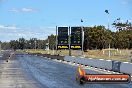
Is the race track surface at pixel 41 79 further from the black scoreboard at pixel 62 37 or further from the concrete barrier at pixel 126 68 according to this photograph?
the black scoreboard at pixel 62 37

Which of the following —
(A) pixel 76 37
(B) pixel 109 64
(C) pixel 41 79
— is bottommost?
(C) pixel 41 79

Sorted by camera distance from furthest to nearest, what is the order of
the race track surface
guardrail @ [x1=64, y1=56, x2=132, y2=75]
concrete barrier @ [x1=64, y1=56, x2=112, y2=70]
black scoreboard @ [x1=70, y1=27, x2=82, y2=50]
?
black scoreboard @ [x1=70, y1=27, x2=82, y2=50]
concrete barrier @ [x1=64, y1=56, x2=112, y2=70]
guardrail @ [x1=64, y1=56, x2=132, y2=75]
the race track surface

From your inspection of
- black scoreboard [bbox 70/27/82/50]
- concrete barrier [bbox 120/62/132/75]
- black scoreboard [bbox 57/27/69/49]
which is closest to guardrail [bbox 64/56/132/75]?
concrete barrier [bbox 120/62/132/75]

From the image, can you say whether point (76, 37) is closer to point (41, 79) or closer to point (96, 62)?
point (96, 62)

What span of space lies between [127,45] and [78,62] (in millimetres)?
91104

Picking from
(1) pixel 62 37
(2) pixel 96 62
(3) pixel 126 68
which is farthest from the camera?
(1) pixel 62 37

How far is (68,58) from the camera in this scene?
2501 inches

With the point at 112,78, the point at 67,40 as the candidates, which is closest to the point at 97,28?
the point at 67,40

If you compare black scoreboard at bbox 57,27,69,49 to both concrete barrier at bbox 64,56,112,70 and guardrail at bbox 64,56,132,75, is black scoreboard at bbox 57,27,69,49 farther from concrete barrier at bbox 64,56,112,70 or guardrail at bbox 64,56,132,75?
guardrail at bbox 64,56,132,75

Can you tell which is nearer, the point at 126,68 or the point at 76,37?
the point at 126,68

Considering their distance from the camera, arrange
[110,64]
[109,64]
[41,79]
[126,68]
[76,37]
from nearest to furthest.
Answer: [41,79] < [126,68] < [110,64] < [109,64] < [76,37]

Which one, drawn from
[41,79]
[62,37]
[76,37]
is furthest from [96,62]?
[62,37]

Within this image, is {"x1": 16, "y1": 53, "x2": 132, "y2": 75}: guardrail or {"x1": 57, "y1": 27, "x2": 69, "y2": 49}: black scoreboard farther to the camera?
{"x1": 57, "y1": 27, "x2": 69, "y2": 49}: black scoreboard

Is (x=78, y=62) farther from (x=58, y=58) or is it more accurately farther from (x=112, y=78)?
(x=112, y=78)
